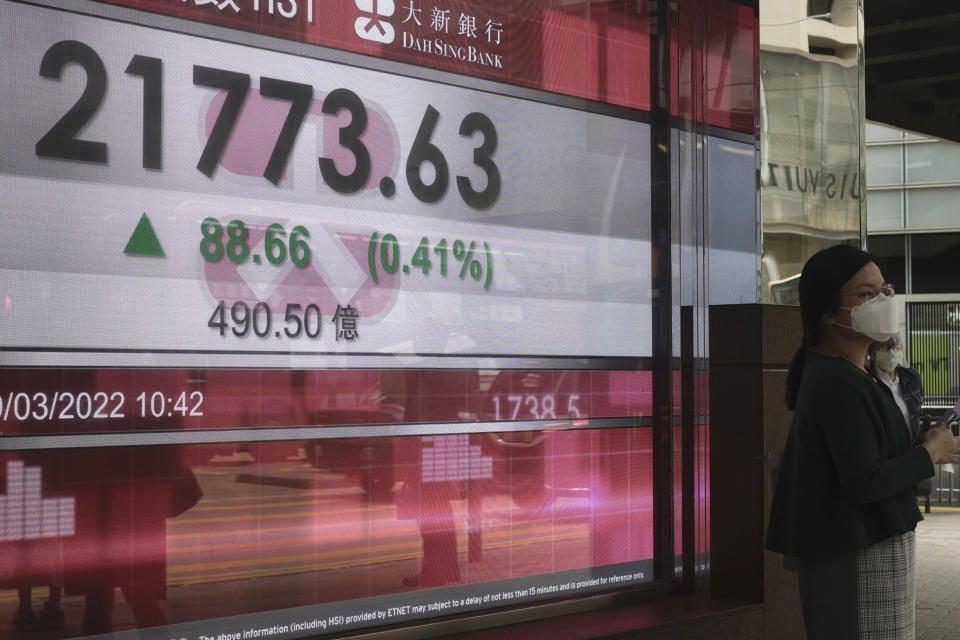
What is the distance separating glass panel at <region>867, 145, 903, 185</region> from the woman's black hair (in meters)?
18.5

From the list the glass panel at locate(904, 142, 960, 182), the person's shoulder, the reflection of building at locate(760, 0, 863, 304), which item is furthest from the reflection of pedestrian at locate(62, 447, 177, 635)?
the glass panel at locate(904, 142, 960, 182)

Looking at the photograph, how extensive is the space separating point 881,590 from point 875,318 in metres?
0.79

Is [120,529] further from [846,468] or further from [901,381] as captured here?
[901,381]

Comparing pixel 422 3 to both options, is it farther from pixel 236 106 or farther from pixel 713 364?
pixel 713 364

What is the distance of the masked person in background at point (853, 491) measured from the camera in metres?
3.12

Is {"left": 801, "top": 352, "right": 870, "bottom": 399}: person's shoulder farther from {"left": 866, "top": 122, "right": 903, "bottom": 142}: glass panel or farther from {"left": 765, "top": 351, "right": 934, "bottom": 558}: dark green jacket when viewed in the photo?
{"left": 866, "top": 122, "right": 903, "bottom": 142}: glass panel

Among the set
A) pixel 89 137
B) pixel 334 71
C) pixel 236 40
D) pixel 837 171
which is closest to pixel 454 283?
pixel 334 71

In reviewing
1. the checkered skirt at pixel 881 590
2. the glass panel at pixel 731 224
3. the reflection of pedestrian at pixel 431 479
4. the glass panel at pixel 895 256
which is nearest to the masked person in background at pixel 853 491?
the checkered skirt at pixel 881 590

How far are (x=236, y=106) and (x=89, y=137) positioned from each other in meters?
0.59

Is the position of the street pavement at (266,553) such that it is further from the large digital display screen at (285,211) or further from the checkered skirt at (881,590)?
the checkered skirt at (881,590)

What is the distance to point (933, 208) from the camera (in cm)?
2023

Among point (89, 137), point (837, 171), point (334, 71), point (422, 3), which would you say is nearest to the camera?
point (89, 137)

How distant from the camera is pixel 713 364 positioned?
A: 18.6 feet

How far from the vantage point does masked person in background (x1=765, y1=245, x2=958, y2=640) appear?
3123 millimetres
